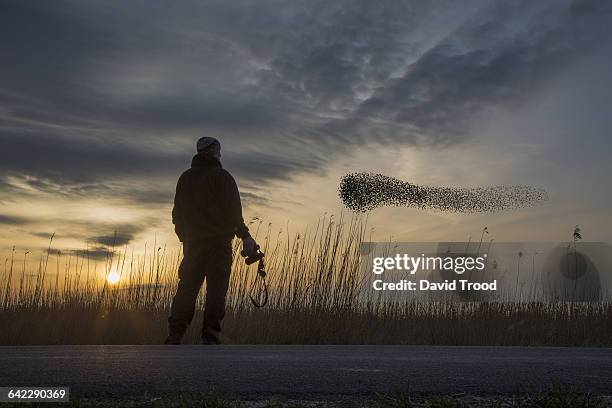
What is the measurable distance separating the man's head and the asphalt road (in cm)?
251

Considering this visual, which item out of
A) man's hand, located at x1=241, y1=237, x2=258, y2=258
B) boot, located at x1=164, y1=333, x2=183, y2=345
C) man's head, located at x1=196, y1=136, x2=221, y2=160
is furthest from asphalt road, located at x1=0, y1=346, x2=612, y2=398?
man's head, located at x1=196, y1=136, x2=221, y2=160

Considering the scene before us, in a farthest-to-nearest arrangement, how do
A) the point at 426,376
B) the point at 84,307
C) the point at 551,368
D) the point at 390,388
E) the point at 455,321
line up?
1. the point at 455,321
2. the point at 84,307
3. the point at 551,368
4. the point at 426,376
5. the point at 390,388

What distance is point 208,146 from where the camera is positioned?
709cm

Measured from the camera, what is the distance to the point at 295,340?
9.05m

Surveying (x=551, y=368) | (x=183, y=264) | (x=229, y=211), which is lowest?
(x=551, y=368)

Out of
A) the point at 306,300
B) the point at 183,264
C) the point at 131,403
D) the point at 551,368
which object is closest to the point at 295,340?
the point at 306,300

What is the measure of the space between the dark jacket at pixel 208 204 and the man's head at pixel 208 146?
0.04 m

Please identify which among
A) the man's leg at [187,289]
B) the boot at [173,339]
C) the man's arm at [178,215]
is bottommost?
the boot at [173,339]

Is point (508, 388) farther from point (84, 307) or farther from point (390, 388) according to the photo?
point (84, 307)

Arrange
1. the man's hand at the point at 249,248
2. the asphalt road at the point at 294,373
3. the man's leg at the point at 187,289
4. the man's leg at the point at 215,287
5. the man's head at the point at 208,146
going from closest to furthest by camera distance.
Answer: the asphalt road at the point at 294,373, the man's hand at the point at 249,248, the man's leg at the point at 215,287, the man's leg at the point at 187,289, the man's head at the point at 208,146

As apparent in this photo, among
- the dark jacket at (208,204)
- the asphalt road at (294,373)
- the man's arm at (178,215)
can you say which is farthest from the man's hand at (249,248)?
the asphalt road at (294,373)

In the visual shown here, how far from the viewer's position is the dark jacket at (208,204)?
6.87m

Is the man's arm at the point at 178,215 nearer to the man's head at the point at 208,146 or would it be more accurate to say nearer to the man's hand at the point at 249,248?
the man's head at the point at 208,146

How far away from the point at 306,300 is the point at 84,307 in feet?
11.1
